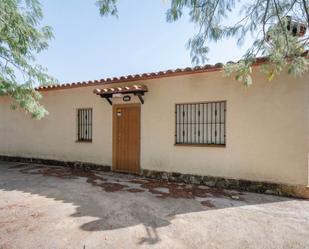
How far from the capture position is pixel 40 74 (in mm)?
6492

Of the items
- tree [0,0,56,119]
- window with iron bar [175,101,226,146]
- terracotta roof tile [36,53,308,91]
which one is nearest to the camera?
tree [0,0,56,119]

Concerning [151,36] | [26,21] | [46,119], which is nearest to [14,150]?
[46,119]

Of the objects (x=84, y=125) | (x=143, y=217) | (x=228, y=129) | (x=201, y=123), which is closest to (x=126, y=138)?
(x=84, y=125)

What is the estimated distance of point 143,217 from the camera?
4.68 meters

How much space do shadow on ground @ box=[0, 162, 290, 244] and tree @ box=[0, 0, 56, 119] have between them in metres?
2.21

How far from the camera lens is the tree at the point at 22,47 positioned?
198 inches

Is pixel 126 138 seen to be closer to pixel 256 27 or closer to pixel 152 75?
pixel 152 75

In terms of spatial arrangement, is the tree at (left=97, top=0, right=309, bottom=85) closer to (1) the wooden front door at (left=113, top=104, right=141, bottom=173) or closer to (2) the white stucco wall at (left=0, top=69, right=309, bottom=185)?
(2) the white stucco wall at (left=0, top=69, right=309, bottom=185)

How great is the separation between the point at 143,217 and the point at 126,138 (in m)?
4.34

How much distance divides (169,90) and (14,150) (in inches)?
333

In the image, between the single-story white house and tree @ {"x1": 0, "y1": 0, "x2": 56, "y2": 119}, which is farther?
the single-story white house

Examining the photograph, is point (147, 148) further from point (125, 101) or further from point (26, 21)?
point (26, 21)

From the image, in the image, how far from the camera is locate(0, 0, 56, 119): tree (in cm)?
502

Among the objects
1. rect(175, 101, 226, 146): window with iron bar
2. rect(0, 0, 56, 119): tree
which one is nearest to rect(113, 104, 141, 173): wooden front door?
rect(175, 101, 226, 146): window with iron bar
